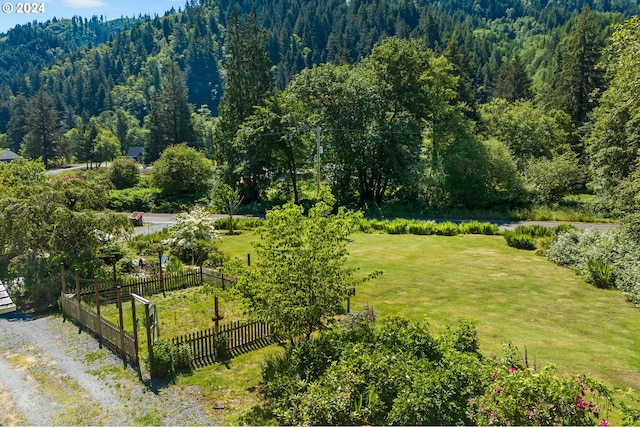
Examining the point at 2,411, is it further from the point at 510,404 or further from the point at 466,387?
the point at 510,404

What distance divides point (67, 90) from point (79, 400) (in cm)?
18250

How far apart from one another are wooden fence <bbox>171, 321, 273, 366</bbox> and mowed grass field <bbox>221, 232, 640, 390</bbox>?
4898 millimetres

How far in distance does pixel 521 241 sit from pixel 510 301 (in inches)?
413

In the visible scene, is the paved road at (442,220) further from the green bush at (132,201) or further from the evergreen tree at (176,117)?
the evergreen tree at (176,117)

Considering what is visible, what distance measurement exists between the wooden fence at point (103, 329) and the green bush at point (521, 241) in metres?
23.5

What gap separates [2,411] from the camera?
10.8 meters

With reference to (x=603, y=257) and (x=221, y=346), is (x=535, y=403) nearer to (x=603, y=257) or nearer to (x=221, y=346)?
(x=221, y=346)

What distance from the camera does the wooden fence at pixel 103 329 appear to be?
13.4m

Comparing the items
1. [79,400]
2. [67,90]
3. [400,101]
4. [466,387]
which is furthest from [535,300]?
[67,90]

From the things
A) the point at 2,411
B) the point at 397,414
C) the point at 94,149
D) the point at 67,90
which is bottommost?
the point at 2,411

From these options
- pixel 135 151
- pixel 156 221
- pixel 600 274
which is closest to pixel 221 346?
pixel 600 274

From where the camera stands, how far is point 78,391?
458 inches

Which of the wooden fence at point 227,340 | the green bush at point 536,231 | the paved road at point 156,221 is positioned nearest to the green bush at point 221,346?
the wooden fence at point 227,340

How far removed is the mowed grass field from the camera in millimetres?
13102
